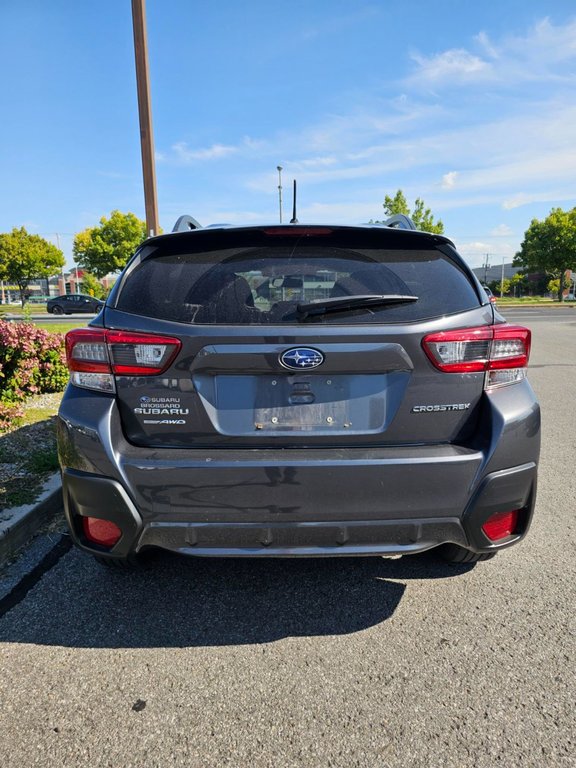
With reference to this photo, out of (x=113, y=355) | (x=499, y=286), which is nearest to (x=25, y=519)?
(x=113, y=355)

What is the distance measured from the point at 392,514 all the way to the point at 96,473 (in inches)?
47.5

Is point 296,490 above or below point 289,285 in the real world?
below

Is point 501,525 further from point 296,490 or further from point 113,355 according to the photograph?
point 113,355

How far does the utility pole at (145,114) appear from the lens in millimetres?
6586

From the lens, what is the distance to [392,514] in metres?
2.17

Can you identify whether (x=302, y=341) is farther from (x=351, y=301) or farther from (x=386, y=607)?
(x=386, y=607)

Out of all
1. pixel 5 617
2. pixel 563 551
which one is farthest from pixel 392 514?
pixel 5 617

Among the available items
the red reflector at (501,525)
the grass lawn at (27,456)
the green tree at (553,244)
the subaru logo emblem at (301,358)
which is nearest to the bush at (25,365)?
the grass lawn at (27,456)

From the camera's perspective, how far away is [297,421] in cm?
220

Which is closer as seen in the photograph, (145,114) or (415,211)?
(145,114)

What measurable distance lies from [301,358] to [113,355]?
2.53ft

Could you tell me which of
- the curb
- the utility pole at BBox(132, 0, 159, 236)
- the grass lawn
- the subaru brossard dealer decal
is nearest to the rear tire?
the subaru brossard dealer decal

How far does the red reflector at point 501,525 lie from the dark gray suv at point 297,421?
0.04 ft

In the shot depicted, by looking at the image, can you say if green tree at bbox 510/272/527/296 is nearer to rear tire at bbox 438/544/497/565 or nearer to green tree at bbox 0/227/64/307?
green tree at bbox 0/227/64/307
